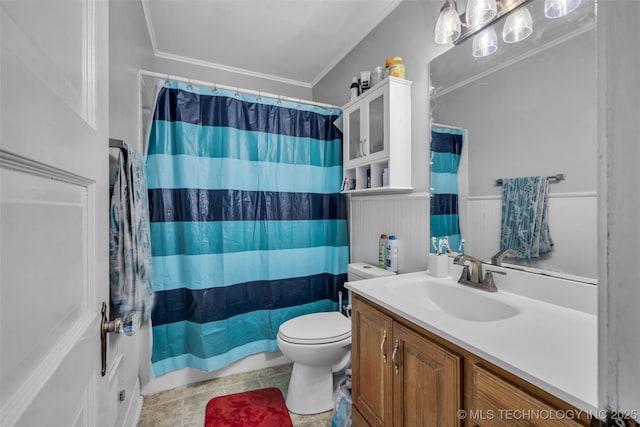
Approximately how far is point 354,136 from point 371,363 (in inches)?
54.3

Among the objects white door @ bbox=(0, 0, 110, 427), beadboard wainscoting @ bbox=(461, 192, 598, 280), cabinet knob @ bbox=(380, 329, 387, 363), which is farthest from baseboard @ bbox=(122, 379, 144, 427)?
beadboard wainscoting @ bbox=(461, 192, 598, 280)

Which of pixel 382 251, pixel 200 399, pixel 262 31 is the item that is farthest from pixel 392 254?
pixel 262 31

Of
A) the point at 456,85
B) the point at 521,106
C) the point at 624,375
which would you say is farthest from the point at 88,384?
the point at 456,85

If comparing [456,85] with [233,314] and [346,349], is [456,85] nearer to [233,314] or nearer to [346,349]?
[346,349]

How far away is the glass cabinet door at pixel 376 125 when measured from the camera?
5.38 ft

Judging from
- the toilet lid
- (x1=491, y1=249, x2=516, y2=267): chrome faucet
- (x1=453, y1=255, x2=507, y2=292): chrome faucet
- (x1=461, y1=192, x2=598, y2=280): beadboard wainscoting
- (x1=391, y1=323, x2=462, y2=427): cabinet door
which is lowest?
the toilet lid

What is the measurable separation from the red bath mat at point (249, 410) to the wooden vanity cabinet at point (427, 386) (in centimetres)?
54

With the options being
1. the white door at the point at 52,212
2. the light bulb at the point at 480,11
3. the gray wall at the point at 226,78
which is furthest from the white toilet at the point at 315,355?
the gray wall at the point at 226,78

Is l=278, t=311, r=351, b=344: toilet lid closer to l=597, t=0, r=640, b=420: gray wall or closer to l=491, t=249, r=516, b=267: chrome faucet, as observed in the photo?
l=491, t=249, r=516, b=267: chrome faucet

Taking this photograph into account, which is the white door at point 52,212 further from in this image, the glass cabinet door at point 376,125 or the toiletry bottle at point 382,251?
the toiletry bottle at point 382,251

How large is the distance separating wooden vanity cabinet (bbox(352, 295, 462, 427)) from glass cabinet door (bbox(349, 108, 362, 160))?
1.04 m

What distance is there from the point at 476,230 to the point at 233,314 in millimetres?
1590

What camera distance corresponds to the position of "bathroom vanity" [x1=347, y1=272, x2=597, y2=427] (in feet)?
2.04

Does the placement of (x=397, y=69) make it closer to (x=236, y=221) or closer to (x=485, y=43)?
(x=485, y=43)
